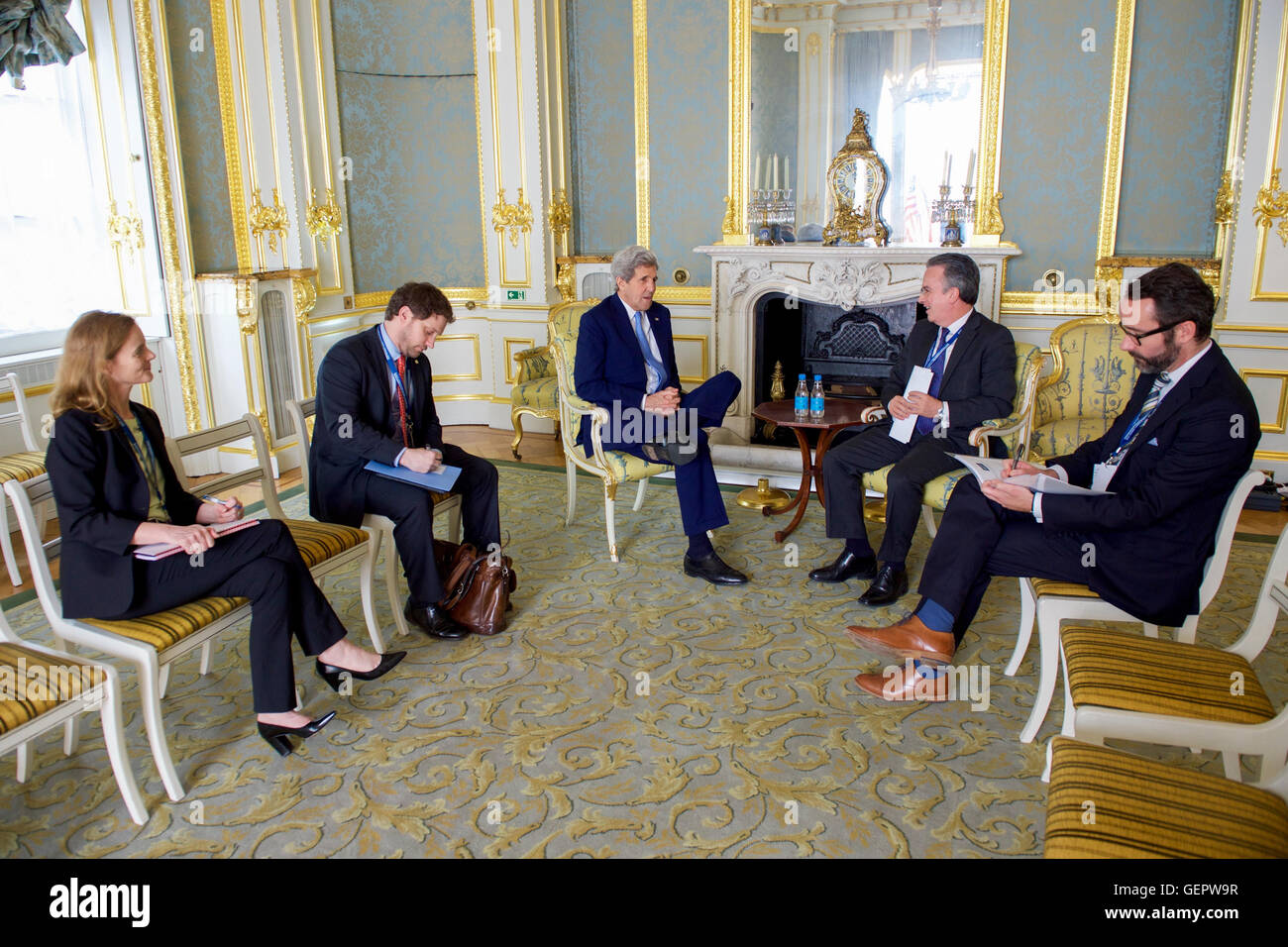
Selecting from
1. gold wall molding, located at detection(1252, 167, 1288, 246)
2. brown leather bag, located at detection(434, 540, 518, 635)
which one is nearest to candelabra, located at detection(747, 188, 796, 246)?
gold wall molding, located at detection(1252, 167, 1288, 246)

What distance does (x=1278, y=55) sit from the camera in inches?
176

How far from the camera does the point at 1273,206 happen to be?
4.61 meters

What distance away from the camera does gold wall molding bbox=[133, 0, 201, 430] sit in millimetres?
4977

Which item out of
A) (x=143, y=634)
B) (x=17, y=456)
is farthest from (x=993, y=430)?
(x=17, y=456)

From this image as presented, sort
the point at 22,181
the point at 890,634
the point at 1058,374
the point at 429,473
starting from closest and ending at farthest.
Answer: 1. the point at 890,634
2. the point at 429,473
3. the point at 1058,374
4. the point at 22,181

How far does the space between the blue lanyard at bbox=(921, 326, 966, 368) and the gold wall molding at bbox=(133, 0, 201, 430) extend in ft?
13.9

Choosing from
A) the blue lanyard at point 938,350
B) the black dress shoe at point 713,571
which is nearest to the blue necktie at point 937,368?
the blue lanyard at point 938,350
